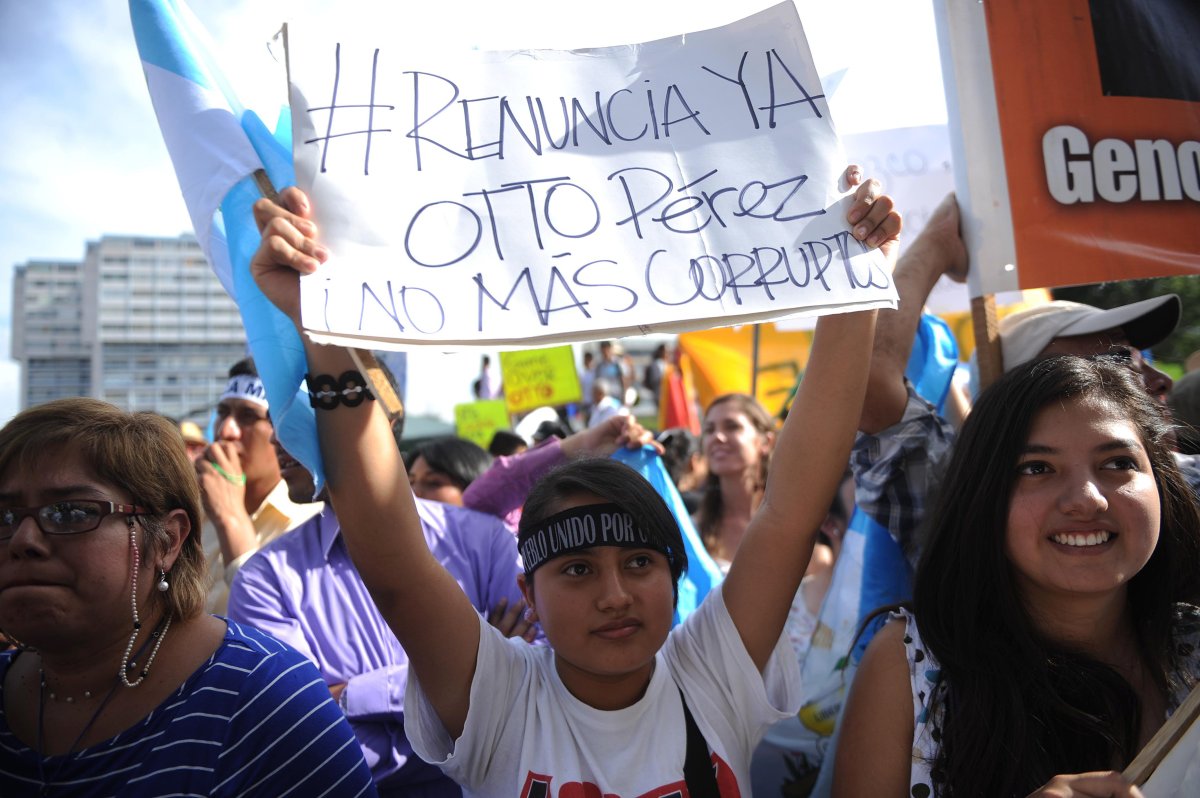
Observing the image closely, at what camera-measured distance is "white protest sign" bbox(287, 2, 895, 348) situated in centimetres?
157

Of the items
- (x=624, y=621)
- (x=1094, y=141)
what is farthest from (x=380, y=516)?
(x=1094, y=141)

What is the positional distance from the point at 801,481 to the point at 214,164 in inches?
51.7

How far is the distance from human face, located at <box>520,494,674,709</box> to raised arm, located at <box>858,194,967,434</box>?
2.38ft

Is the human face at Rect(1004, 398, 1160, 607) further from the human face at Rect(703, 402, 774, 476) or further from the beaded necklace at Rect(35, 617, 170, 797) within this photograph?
the human face at Rect(703, 402, 774, 476)

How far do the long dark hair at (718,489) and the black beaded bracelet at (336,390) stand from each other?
106 inches

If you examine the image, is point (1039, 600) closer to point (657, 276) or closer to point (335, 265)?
point (657, 276)

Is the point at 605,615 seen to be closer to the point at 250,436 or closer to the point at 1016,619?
the point at 1016,619

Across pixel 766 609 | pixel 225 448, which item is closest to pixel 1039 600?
pixel 766 609

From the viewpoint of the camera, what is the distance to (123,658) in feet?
5.12

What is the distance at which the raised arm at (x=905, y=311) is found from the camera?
2.14 metres

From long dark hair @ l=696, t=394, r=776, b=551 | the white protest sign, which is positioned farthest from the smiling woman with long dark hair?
long dark hair @ l=696, t=394, r=776, b=551

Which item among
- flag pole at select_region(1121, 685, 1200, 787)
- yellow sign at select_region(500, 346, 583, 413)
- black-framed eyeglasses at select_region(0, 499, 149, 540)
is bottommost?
flag pole at select_region(1121, 685, 1200, 787)

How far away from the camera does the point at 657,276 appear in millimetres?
1667

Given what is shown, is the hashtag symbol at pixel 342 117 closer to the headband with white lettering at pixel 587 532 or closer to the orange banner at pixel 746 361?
the headband with white lettering at pixel 587 532
